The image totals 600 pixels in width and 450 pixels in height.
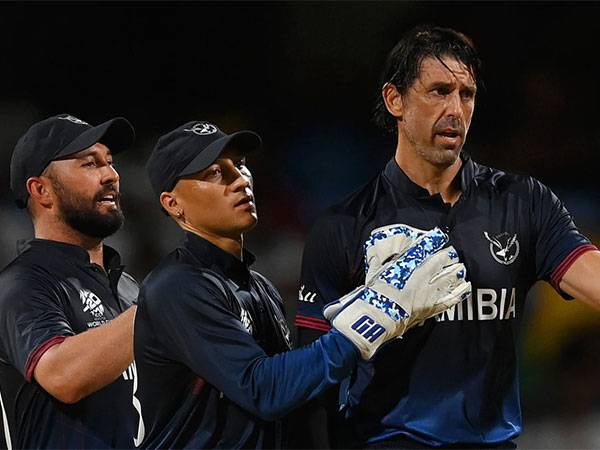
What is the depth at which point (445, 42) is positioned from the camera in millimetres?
2084

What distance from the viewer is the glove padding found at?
1.83m

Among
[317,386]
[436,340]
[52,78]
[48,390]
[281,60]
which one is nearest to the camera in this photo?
[317,386]

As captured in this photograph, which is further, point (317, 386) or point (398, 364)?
point (398, 364)

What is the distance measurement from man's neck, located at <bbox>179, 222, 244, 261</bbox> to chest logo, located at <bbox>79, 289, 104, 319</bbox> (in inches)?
19.6

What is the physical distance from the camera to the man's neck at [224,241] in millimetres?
2016

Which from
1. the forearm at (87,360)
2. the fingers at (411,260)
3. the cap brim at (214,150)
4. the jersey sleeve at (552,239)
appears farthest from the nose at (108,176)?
the jersey sleeve at (552,239)

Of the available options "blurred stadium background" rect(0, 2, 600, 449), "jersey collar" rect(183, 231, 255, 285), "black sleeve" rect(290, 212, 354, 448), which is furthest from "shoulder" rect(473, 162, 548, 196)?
"blurred stadium background" rect(0, 2, 600, 449)

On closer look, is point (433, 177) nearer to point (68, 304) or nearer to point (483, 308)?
point (483, 308)

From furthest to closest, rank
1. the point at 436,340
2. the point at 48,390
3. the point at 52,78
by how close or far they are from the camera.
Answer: the point at 52,78, the point at 48,390, the point at 436,340

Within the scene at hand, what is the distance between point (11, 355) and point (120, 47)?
1.44 metres

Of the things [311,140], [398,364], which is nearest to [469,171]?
[398,364]

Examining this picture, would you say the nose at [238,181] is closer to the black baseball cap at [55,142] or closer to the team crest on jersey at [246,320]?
the team crest on jersey at [246,320]

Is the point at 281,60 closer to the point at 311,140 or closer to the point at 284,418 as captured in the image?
the point at 311,140

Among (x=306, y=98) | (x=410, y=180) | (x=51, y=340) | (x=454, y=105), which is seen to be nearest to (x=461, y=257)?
(x=410, y=180)
